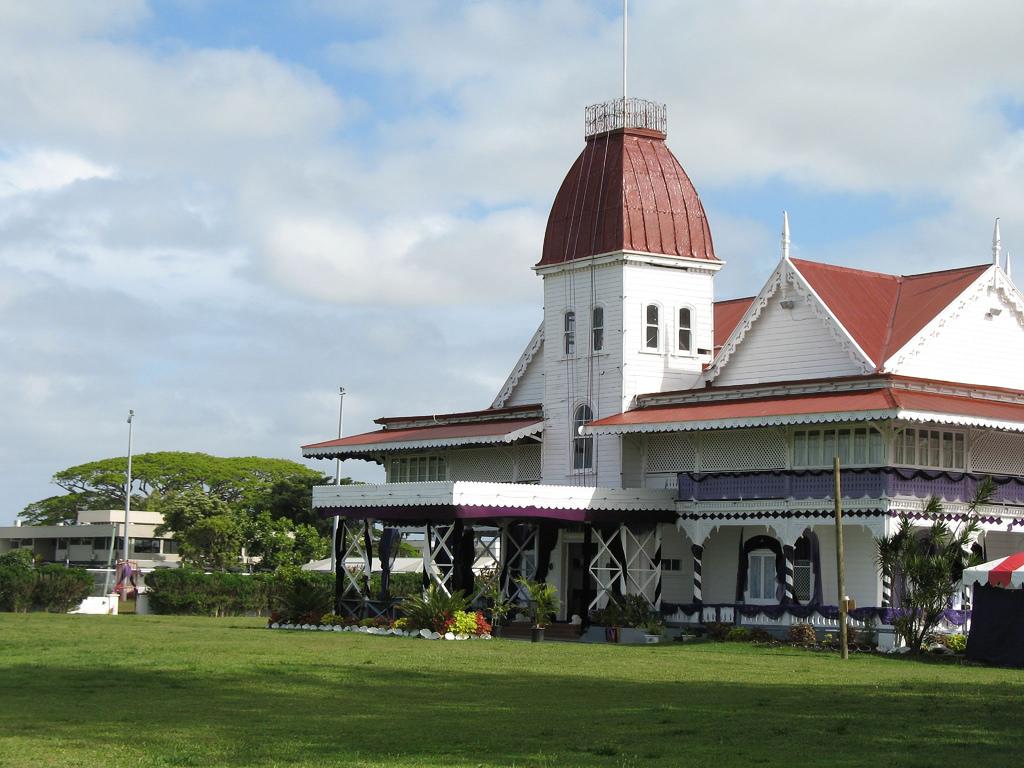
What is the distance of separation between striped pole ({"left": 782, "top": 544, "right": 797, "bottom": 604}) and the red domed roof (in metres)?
10.1

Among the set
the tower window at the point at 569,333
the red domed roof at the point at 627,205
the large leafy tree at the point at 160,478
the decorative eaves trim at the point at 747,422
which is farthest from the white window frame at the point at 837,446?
the large leafy tree at the point at 160,478

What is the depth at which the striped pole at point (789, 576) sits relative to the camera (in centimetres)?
4284

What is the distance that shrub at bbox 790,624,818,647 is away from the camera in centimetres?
4081

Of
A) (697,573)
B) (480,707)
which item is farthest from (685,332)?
(480,707)

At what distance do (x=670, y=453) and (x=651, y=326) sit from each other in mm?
3855

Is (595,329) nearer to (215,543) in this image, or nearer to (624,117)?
(624,117)

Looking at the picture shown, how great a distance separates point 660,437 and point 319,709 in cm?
2620

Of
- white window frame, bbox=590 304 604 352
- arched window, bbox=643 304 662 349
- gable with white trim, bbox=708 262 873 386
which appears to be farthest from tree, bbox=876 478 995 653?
white window frame, bbox=590 304 604 352

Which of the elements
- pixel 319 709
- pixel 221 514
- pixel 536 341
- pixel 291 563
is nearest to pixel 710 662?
pixel 319 709

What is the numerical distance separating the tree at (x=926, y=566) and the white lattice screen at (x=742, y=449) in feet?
15.9

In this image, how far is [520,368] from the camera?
181ft

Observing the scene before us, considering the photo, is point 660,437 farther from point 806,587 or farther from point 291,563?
point 291,563

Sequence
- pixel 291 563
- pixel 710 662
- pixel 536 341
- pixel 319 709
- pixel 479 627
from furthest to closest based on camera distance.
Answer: pixel 291 563, pixel 536 341, pixel 479 627, pixel 710 662, pixel 319 709

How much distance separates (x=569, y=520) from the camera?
44.7 meters
